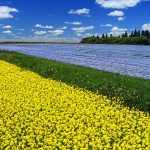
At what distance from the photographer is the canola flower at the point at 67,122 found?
11492 millimetres

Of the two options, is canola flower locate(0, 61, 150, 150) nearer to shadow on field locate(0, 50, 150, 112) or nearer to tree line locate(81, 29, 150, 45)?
shadow on field locate(0, 50, 150, 112)

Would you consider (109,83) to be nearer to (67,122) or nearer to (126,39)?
(67,122)

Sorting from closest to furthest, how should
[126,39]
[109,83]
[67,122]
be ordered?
[67,122] → [109,83] → [126,39]

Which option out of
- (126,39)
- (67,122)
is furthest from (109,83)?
(126,39)

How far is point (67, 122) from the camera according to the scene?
13758 mm

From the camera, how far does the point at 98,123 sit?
13.6 meters

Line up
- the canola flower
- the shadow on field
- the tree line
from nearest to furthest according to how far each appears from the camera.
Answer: the canola flower → the shadow on field → the tree line

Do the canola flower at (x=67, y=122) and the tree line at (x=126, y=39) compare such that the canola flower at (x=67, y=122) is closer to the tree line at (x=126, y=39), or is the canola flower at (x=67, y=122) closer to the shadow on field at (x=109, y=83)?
the shadow on field at (x=109, y=83)

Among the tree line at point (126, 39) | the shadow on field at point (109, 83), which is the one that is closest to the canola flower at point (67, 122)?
the shadow on field at point (109, 83)

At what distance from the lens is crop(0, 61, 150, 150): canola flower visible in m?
11.5

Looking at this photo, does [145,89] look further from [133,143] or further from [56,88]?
[133,143]

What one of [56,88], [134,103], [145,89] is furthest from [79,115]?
[56,88]

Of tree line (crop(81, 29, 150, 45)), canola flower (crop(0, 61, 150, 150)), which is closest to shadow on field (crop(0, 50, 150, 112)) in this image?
canola flower (crop(0, 61, 150, 150))

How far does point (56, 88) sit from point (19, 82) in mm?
2981
